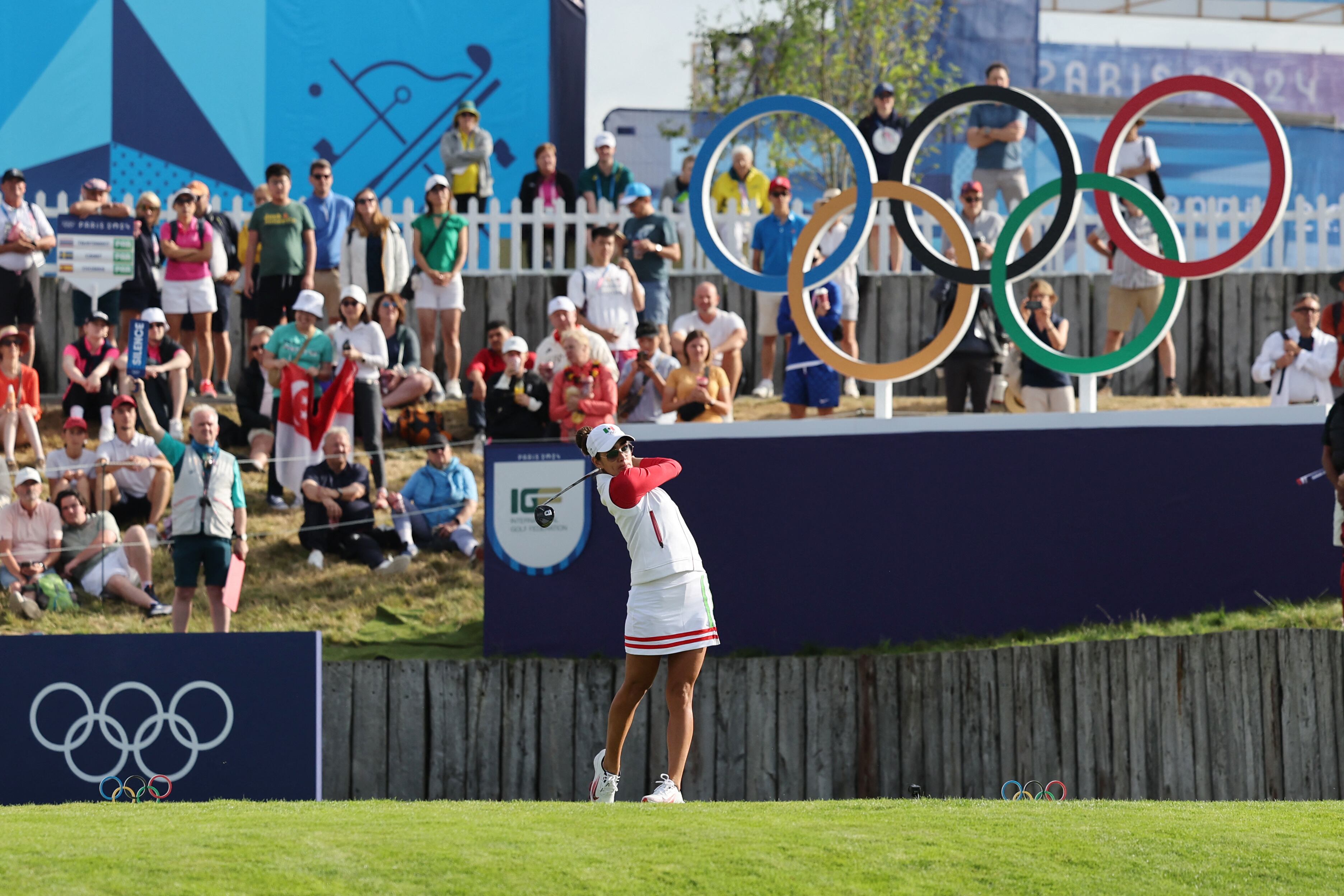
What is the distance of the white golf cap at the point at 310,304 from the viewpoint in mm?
13477

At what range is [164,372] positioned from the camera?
14.3 meters

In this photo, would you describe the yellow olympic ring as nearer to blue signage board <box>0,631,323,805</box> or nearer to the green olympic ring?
the green olympic ring

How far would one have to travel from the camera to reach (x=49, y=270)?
17.9m

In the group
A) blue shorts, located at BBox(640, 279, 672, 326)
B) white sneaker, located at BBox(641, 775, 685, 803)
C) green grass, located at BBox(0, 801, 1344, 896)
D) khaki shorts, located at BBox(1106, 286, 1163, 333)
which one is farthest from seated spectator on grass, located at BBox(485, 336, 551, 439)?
green grass, located at BBox(0, 801, 1344, 896)

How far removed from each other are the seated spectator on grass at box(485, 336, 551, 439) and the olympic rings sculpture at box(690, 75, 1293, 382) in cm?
196

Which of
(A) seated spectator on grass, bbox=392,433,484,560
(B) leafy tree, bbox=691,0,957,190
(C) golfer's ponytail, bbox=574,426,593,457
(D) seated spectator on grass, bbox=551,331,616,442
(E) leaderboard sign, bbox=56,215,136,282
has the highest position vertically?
(B) leafy tree, bbox=691,0,957,190

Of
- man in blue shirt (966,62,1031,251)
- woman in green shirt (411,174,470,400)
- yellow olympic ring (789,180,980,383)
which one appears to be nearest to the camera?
yellow olympic ring (789,180,980,383)

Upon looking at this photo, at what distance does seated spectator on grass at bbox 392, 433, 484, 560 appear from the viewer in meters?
12.9

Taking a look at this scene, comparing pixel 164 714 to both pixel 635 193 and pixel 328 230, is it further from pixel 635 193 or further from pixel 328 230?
pixel 635 193

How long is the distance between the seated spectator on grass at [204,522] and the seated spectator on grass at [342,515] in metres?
1.43

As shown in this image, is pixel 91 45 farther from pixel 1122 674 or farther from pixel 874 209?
pixel 1122 674

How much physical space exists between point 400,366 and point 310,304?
135cm

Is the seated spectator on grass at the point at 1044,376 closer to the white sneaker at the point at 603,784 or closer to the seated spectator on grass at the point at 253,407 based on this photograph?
the white sneaker at the point at 603,784

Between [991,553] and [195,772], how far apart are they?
5290mm
